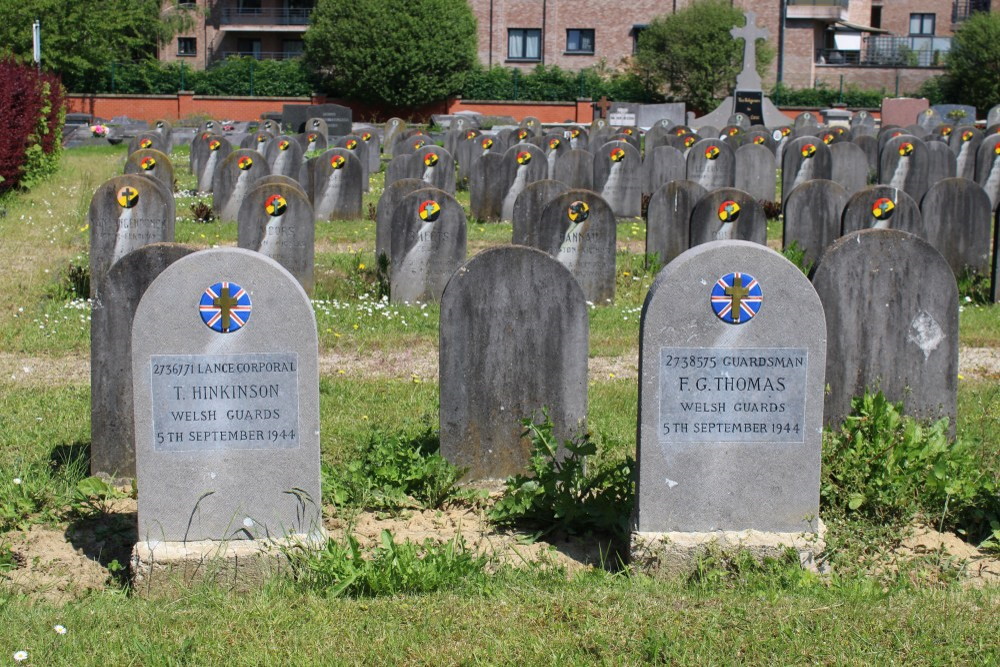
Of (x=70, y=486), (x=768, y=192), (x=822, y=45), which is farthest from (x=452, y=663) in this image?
(x=822, y=45)

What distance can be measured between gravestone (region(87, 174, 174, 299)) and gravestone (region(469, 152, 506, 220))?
7.27 m

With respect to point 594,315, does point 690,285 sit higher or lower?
higher

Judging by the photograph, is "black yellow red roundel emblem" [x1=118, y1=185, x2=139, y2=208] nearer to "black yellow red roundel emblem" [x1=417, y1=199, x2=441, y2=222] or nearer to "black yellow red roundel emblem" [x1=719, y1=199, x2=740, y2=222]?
"black yellow red roundel emblem" [x1=417, y1=199, x2=441, y2=222]

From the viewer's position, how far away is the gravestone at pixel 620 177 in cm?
1906

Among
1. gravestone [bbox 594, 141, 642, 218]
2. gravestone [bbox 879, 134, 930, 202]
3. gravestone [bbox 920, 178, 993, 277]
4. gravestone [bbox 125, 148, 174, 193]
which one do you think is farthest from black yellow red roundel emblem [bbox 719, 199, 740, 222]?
gravestone [bbox 125, 148, 174, 193]

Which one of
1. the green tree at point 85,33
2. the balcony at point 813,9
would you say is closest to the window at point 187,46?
the green tree at point 85,33

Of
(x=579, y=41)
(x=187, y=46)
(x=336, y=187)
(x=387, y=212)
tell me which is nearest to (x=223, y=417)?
(x=387, y=212)

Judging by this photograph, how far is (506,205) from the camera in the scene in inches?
744

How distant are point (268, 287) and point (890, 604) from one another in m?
2.89

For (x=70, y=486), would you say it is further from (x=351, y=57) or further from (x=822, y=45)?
Answer: (x=822, y=45)

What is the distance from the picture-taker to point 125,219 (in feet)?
39.3

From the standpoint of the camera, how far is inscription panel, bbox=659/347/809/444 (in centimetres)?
547

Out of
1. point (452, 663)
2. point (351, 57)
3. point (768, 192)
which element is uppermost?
point (351, 57)

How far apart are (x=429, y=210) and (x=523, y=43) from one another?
143ft
